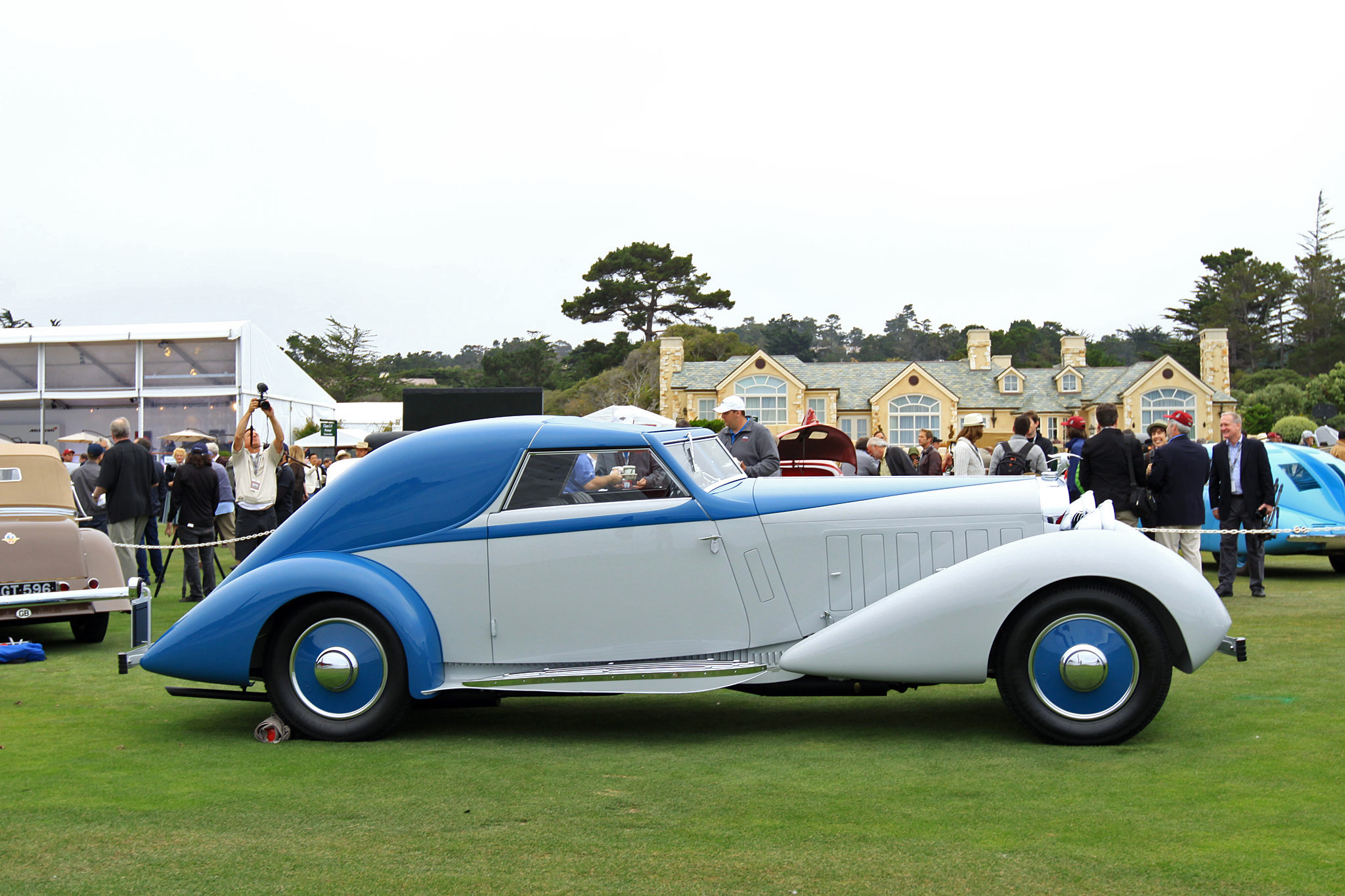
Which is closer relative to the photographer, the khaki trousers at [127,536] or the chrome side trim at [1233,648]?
the chrome side trim at [1233,648]

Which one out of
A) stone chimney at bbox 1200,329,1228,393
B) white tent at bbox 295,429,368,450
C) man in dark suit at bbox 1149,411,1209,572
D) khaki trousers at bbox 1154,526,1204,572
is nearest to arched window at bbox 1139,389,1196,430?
stone chimney at bbox 1200,329,1228,393

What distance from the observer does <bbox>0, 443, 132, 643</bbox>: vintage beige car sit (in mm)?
8188

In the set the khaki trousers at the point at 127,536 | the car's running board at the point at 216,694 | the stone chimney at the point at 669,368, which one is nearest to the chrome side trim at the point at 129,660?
the car's running board at the point at 216,694

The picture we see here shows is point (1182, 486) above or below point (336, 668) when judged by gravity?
above

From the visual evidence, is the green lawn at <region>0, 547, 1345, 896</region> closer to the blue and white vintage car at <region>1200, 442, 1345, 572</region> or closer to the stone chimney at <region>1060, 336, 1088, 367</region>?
the blue and white vintage car at <region>1200, 442, 1345, 572</region>

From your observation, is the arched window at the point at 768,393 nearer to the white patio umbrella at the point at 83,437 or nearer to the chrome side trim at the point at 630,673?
the white patio umbrella at the point at 83,437

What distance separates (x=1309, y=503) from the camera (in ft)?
40.0

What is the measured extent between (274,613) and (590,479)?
1.80 m

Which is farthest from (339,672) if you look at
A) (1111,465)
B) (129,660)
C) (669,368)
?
(669,368)

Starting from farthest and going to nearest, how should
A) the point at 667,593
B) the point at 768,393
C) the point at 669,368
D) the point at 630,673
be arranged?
the point at 669,368, the point at 768,393, the point at 667,593, the point at 630,673

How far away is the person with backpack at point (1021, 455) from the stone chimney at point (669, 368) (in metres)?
50.4

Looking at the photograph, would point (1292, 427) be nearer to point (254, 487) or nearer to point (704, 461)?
point (254, 487)

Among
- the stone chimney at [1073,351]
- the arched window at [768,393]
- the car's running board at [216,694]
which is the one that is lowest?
the car's running board at [216,694]

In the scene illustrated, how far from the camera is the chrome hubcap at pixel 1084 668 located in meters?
5.06
